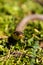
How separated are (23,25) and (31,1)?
1615mm

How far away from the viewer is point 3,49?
273 centimetres

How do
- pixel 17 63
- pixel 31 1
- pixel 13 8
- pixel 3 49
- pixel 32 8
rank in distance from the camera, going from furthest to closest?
pixel 31 1 < pixel 32 8 < pixel 13 8 < pixel 3 49 < pixel 17 63

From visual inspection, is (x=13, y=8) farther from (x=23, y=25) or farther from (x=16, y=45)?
(x=16, y=45)

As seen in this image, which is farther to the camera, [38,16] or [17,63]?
[38,16]

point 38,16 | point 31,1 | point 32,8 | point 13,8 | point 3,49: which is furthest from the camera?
point 31,1

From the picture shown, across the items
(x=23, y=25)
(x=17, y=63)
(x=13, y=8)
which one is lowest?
(x=17, y=63)

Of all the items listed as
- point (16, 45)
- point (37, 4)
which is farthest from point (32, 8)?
point (16, 45)

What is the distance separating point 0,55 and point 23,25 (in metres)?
0.97

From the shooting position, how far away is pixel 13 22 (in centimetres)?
350

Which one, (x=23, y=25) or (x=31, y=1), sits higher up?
(x=31, y=1)

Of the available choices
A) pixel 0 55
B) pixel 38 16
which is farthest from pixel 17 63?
pixel 38 16

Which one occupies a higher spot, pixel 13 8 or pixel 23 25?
pixel 13 8

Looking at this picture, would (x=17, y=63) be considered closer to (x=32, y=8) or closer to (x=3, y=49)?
(x=3, y=49)

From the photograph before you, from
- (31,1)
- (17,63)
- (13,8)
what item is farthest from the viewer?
(31,1)
